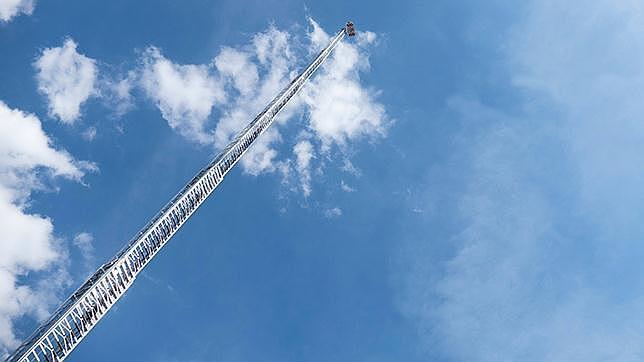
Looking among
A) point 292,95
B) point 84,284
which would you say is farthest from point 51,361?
point 292,95

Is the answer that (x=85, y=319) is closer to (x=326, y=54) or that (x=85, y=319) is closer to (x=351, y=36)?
(x=326, y=54)

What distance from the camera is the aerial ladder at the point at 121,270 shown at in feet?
142

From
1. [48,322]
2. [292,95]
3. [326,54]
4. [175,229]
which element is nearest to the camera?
[48,322]

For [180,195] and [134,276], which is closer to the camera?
[134,276]

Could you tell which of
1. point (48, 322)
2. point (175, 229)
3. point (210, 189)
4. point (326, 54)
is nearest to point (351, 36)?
point (326, 54)

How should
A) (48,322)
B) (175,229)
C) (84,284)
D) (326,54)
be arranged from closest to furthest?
(48,322) < (84,284) < (175,229) < (326,54)

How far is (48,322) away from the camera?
44.3 metres

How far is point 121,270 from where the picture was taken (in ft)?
166

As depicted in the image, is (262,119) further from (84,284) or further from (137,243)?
(84,284)

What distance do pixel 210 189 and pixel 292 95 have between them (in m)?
31.6

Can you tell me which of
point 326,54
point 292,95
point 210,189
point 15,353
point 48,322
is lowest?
point 15,353

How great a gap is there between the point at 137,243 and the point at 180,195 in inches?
337

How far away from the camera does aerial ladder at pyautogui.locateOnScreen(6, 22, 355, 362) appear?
142ft

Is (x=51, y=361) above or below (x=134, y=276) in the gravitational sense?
below
